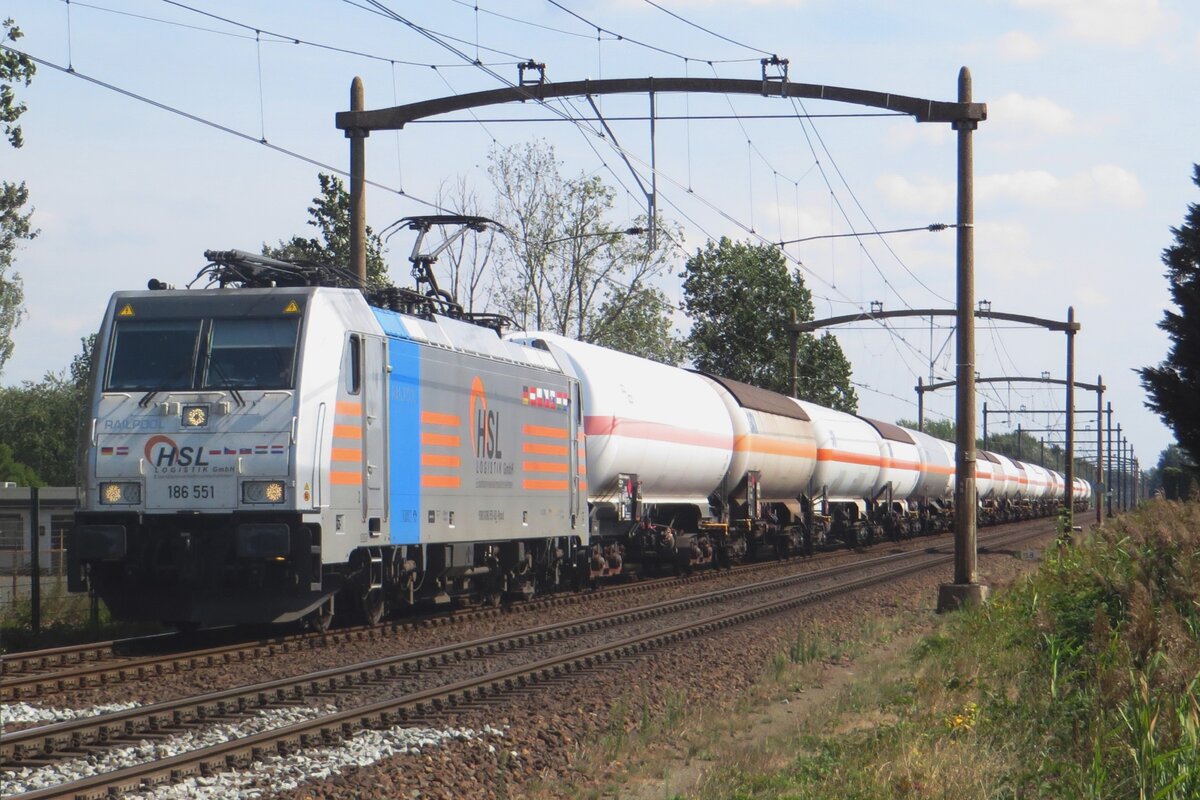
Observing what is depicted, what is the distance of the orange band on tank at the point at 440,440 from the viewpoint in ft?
53.8

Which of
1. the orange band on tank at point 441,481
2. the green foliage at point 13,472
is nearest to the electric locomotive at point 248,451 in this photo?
the orange band on tank at point 441,481

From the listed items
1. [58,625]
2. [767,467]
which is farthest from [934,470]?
[58,625]

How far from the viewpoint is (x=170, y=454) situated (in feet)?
45.9

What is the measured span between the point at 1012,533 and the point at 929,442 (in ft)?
20.3

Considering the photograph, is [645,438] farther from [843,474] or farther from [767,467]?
[843,474]

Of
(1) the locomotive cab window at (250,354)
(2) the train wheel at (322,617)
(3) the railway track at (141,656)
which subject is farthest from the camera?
(2) the train wheel at (322,617)

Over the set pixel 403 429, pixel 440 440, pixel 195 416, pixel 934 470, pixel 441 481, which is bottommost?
pixel 934 470

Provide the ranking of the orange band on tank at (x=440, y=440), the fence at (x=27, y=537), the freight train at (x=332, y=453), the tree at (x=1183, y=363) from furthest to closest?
the tree at (x=1183, y=363) < the fence at (x=27, y=537) < the orange band on tank at (x=440, y=440) < the freight train at (x=332, y=453)

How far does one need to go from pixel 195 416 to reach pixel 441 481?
3.59 meters

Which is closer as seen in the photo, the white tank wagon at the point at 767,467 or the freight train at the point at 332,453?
the freight train at the point at 332,453

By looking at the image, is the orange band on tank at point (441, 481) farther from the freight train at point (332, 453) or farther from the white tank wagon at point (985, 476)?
the white tank wagon at point (985, 476)

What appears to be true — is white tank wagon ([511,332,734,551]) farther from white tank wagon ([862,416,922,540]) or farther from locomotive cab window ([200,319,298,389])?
white tank wagon ([862,416,922,540])

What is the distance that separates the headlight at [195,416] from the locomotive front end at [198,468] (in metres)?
0.01

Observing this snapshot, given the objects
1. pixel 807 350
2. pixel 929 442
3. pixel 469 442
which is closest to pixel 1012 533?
pixel 929 442
